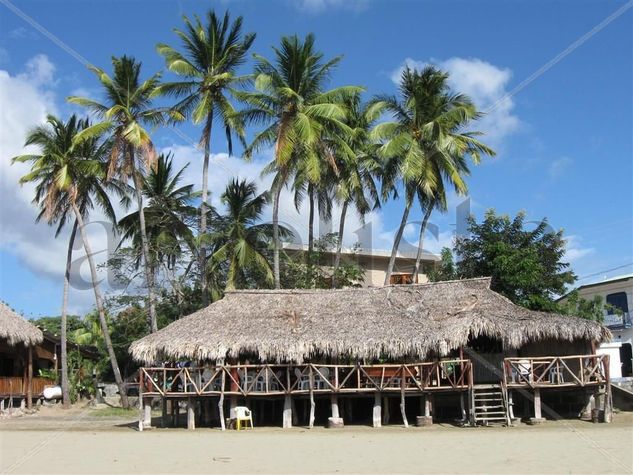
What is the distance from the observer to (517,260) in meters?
26.8

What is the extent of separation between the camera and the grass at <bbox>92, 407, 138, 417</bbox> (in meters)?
25.6

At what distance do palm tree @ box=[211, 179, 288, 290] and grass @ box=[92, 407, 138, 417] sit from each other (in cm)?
594

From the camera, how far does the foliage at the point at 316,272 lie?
2850cm

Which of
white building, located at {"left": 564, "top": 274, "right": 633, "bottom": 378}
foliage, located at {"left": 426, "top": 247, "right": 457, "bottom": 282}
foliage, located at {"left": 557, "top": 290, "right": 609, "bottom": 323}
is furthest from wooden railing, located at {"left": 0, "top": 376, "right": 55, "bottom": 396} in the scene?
white building, located at {"left": 564, "top": 274, "right": 633, "bottom": 378}

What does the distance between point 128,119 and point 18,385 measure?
36.1 feet

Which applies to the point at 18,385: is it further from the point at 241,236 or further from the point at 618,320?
the point at 618,320

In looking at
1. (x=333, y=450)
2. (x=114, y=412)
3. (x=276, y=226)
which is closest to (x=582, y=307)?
(x=276, y=226)

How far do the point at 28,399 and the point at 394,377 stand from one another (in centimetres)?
1577

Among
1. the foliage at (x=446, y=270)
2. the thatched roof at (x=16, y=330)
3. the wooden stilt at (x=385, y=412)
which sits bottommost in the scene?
the wooden stilt at (x=385, y=412)

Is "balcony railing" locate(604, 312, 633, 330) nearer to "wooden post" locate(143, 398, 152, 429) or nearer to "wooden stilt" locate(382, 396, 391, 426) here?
"wooden stilt" locate(382, 396, 391, 426)

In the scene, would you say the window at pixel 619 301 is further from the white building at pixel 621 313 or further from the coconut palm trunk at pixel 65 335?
the coconut palm trunk at pixel 65 335

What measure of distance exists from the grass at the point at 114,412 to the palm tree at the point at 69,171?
58 cm

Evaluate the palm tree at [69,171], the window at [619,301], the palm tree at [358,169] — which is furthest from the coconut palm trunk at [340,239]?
the window at [619,301]

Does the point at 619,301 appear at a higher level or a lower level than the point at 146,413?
higher
